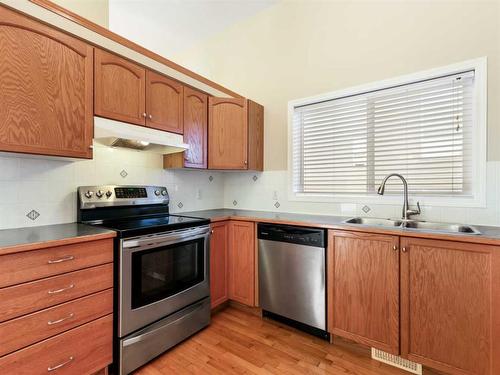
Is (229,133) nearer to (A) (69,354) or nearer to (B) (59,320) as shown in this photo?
(B) (59,320)

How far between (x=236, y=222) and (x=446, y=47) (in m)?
2.18

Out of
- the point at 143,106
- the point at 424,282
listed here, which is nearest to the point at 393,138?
the point at 424,282

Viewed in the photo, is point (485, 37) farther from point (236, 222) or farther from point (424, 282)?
point (236, 222)

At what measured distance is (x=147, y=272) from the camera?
172 centimetres

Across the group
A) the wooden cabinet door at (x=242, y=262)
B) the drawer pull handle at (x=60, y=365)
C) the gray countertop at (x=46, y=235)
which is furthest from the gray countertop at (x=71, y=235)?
the wooden cabinet door at (x=242, y=262)

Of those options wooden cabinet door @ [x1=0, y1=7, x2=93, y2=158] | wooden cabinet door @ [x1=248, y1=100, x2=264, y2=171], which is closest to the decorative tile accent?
wooden cabinet door @ [x1=0, y1=7, x2=93, y2=158]

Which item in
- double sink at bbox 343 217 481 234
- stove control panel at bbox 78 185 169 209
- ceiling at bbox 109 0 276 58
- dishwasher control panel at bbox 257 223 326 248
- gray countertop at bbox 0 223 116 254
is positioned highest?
ceiling at bbox 109 0 276 58

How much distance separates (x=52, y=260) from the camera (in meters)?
1.29

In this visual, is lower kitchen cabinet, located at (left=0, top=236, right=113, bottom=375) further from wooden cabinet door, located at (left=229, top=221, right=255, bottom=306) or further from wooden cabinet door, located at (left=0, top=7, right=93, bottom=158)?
wooden cabinet door, located at (left=229, top=221, right=255, bottom=306)

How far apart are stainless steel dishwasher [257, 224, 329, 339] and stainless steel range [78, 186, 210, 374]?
0.52m

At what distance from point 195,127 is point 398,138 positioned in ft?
5.96

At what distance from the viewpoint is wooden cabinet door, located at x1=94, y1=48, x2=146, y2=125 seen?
1721mm

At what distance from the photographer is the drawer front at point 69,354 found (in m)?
1.20

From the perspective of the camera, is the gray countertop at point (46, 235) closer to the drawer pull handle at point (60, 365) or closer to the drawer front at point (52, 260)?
the drawer front at point (52, 260)
